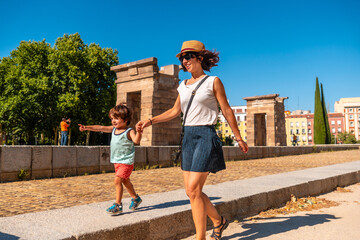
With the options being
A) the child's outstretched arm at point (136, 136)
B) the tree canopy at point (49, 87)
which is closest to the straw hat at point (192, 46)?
the child's outstretched arm at point (136, 136)

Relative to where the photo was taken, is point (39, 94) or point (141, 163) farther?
point (39, 94)

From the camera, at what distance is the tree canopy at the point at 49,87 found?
2945 centimetres

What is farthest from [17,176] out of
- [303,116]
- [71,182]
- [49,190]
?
[303,116]

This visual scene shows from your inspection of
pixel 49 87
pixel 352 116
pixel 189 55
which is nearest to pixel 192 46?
pixel 189 55

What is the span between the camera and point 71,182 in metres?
7.43

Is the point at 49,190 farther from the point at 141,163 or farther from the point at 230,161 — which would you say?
the point at 230,161

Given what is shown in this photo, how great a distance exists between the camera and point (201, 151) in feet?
9.91

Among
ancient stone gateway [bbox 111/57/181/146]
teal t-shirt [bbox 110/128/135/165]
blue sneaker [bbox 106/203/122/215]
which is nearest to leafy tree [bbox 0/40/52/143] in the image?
ancient stone gateway [bbox 111/57/181/146]

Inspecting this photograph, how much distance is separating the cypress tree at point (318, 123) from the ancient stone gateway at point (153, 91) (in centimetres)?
3409

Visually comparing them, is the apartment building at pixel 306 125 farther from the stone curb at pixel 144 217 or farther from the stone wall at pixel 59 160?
the stone curb at pixel 144 217

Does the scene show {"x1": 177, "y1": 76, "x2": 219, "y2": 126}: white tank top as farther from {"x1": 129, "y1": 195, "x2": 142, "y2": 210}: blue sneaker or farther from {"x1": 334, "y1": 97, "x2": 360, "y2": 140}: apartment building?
{"x1": 334, "y1": 97, "x2": 360, "y2": 140}: apartment building

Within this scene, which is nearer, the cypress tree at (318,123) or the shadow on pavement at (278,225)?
the shadow on pavement at (278,225)

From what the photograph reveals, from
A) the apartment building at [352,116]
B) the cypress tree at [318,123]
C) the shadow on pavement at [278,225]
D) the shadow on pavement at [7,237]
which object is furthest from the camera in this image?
the apartment building at [352,116]

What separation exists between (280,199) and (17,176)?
5820mm
